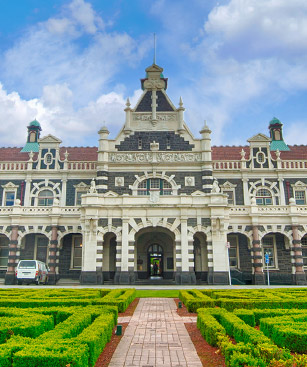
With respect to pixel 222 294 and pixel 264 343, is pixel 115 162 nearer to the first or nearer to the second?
pixel 222 294

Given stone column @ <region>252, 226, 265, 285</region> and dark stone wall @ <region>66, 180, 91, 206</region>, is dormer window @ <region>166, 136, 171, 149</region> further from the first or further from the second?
stone column @ <region>252, 226, 265, 285</region>

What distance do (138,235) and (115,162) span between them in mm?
8554

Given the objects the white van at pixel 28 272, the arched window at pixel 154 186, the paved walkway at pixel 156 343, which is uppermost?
the arched window at pixel 154 186

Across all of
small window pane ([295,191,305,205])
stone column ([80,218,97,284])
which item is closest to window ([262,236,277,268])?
small window pane ([295,191,305,205])

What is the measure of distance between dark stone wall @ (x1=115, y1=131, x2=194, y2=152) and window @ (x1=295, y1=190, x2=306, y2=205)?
46.5ft

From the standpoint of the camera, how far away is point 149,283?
33844mm

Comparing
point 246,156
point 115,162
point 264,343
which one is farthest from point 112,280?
point 264,343

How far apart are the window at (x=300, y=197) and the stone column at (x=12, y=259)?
32097 mm

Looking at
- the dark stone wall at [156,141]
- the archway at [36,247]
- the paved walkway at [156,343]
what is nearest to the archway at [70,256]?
the archway at [36,247]

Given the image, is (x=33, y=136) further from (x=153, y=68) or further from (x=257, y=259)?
(x=257, y=259)

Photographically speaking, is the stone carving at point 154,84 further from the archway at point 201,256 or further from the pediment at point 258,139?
the archway at point 201,256

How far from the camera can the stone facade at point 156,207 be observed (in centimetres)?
3328

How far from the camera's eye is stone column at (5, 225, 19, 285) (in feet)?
113

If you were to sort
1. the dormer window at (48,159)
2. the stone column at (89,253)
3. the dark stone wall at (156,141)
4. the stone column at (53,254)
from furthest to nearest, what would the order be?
the dormer window at (48,159), the dark stone wall at (156,141), the stone column at (53,254), the stone column at (89,253)
